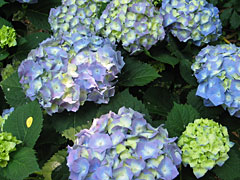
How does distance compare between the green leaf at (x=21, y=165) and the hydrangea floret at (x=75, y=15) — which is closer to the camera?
the green leaf at (x=21, y=165)

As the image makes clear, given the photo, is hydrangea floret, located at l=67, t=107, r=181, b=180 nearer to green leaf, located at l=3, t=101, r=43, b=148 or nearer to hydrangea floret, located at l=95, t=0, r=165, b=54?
green leaf, located at l=3, t=101, r=43, b=148

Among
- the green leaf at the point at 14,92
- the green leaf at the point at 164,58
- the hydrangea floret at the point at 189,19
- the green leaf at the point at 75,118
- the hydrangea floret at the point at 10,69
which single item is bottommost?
the hydrangea floret at the point at 10,69

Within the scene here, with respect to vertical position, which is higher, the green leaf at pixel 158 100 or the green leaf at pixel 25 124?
the green leaf at pixel 25 124

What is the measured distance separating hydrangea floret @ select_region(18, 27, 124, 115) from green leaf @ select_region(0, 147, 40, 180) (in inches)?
7.5

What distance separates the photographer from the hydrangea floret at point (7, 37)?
156cm

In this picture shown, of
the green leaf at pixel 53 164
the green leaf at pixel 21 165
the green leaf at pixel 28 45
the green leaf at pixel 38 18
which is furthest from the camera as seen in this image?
the green leaf at pixel 38 18

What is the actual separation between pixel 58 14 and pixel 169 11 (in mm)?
507

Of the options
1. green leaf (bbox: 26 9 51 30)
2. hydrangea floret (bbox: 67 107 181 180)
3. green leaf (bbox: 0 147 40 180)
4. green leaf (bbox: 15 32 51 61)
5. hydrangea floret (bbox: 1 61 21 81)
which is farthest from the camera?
green leaf (bbox: 26 9 51 30)

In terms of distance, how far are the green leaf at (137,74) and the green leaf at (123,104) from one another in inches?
4.6

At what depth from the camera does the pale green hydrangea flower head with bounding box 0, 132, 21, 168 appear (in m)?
1.08

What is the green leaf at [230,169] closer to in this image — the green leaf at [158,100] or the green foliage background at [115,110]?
the green foliage background at [115,110]

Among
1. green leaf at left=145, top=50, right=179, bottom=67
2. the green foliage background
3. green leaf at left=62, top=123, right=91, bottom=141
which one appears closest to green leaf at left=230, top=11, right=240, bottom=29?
the green foliage background

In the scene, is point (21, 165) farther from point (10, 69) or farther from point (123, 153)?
point (10, 69)

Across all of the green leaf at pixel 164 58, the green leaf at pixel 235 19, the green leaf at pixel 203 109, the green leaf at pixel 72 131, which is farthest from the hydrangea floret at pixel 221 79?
the green leaf at pixel 235 19
